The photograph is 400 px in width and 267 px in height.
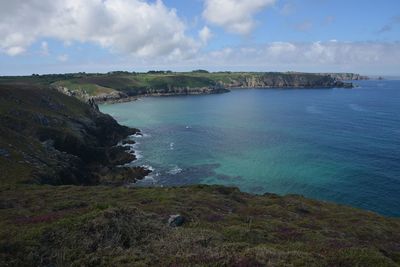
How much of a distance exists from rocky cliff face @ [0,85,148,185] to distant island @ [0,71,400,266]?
0.31 meters

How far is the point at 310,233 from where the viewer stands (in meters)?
33.9

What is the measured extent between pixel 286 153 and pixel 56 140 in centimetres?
5746

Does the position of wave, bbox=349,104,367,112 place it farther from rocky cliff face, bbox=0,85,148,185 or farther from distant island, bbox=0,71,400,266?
distant island, bbox=0,71,400,266

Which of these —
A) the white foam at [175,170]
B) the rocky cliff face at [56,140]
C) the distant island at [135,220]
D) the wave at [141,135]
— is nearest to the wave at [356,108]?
the wave at [141,135]

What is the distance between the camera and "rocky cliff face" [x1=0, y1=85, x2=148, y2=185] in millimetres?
65069

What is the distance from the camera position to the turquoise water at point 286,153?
7012 centimetres

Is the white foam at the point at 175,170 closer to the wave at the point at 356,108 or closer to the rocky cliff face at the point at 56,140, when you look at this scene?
the rocky cliff face at the point at 56,140

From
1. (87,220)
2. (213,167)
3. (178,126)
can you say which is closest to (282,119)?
(178,126)

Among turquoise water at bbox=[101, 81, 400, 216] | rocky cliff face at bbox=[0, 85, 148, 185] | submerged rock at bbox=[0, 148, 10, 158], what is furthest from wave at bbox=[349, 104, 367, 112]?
submerged rock at bbox=[0, 148, 10, 158]

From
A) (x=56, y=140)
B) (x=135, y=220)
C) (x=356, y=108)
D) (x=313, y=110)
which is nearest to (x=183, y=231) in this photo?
(x=135, y=220)

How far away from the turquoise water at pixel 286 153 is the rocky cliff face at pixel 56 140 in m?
9.72

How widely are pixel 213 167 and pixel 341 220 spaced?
140ft

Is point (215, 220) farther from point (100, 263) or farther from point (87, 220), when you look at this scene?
point (100, 263)

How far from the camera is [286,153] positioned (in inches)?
3725
